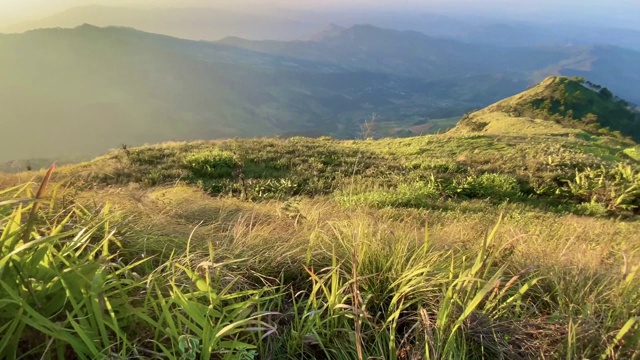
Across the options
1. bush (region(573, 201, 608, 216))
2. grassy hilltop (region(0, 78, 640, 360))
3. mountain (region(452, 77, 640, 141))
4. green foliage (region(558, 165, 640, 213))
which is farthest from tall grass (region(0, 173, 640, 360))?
mountain (region(452, 77, 640, 141))

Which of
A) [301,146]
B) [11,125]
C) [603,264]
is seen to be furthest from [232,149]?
[11,125]

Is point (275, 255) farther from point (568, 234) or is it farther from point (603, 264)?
point (568, 234)

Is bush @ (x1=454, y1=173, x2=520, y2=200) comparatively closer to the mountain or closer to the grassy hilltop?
the grassy hilltop

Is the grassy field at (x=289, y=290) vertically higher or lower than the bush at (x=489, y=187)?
higher

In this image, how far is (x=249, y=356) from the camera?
191 cm

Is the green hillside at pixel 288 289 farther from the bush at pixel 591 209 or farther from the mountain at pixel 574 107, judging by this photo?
the mountain at pixel 574 107

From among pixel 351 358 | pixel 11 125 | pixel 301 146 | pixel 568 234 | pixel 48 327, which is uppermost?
pixel 48 327

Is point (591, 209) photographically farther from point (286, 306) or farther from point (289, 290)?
point (286, 306)

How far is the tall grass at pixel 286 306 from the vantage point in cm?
184

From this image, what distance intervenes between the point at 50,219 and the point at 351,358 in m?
2.11

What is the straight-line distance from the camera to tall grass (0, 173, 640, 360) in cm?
184

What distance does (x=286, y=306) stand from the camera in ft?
7.93

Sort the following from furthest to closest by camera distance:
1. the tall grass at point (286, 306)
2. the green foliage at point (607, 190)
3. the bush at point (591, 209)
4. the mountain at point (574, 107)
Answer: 1. the mountain at point (574, 107)
2. the green foliage at point (607, 190)
3. the bush at point (591, 209)
4. the tall grass at point (286, 306)

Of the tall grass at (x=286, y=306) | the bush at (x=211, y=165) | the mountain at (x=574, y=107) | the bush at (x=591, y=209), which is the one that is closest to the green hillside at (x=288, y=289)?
the tall grass at (x=286, y=306)
